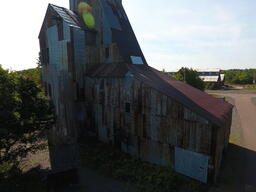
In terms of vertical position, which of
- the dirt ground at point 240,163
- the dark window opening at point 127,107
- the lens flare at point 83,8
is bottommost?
the dirt ground at point 240,163

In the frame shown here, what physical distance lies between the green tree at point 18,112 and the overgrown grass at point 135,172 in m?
4.42

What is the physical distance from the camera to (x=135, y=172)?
1075 centimetres

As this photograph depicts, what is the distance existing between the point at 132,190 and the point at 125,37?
48.9 ft

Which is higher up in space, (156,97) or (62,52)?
(62,52)

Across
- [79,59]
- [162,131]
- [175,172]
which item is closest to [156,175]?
[175,172]

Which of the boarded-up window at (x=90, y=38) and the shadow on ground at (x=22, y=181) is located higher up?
the boarded-up window at (x=90, y=38)

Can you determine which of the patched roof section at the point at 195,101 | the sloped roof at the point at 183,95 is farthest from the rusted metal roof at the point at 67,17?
the patched roof section at the point at 195,101

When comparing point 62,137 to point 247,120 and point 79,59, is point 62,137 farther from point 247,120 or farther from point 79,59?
point 247,120

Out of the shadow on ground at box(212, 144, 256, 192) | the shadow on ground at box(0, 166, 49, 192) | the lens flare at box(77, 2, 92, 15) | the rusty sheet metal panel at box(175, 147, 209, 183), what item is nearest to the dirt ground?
the shadow on ground at box(212, 144, 256, 192)

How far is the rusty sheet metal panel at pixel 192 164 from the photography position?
31.0 feet

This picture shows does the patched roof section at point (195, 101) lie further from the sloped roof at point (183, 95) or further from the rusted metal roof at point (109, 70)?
the rusted metal roof at point (109, 70)

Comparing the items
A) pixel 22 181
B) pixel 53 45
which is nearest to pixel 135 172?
pixel 22 181

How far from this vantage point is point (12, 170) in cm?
1003

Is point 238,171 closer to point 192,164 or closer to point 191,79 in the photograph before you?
point 192,164
